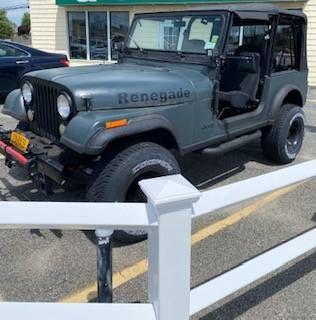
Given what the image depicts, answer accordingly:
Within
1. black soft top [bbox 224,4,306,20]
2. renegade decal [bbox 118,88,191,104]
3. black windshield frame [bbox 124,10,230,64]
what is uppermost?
black soft top [bbox 224,4,306,20]

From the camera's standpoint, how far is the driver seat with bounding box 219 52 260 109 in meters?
5.15

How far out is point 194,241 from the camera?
370 centimetres

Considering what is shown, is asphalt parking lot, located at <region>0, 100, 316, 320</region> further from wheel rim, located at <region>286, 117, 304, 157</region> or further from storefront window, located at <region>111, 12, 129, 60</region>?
storefront window, located at <region>111, 12, 129, 60</region>

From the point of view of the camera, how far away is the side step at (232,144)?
4531 millimetres

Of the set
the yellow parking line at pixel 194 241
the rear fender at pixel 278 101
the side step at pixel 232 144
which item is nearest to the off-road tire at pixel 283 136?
the rear fender at pixel 278 101

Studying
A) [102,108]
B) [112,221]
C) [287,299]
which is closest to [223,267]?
[287,299]

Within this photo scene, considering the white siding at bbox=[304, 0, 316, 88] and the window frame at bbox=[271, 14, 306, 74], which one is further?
the white siding at bbox=[304, 0, 316, 88]

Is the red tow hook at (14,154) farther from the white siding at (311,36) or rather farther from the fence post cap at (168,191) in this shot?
the white siding at (311,36)

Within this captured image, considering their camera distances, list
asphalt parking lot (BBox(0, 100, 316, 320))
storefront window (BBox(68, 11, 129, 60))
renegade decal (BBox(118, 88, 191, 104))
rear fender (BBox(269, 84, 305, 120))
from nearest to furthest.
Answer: asphalt parking lot (BBox(0, 100, 316, 320)) → renegade decal (BBox(118, 88, 191, 104)) → rear fender (BBox(269, 84, 305, 120)) → storefront window (BBox(68, 11, 129, 60))

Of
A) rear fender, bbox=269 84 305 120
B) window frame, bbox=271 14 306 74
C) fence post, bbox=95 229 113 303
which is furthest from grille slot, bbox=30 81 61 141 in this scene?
window frame, bbox=271 14 306 74

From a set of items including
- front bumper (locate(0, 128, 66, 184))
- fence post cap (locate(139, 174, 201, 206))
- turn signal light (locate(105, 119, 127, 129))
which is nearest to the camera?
fence post cap (locate(139, 174, 201, 206))

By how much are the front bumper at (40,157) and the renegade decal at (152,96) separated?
689 mm

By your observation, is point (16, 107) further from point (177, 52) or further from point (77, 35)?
point (77, 35)

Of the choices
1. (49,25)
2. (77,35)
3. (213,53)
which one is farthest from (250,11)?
(49,25)
